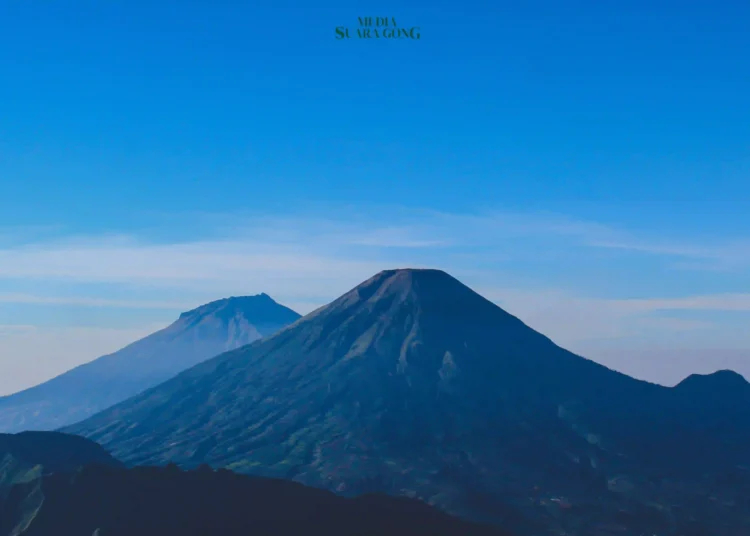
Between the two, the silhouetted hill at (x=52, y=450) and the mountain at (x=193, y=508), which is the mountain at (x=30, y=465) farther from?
the mountain at (x=193, y=508)

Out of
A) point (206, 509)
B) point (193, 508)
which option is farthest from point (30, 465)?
point (206, 509)

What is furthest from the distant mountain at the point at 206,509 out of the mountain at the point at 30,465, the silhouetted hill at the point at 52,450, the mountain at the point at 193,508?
the silhouetted hill at the point at 52,450

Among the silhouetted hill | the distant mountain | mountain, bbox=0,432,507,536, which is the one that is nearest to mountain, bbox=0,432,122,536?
the silhouetted hill

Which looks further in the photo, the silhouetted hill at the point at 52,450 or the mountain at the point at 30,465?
the silhouetted hill at the point at 52,450

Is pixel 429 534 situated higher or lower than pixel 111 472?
lower

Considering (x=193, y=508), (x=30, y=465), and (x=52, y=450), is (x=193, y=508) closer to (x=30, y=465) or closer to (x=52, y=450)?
(x=30, y=465)

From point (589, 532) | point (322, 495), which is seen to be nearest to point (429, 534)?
point (322, 495)

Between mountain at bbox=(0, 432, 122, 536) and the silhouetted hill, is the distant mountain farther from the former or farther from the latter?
the silhouetted hill

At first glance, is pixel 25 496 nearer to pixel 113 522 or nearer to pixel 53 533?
pixel 53 533
